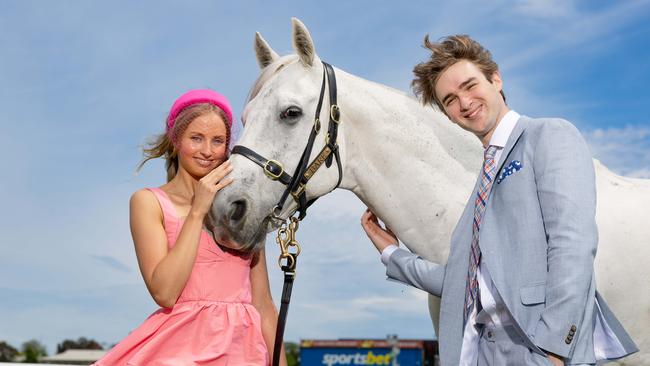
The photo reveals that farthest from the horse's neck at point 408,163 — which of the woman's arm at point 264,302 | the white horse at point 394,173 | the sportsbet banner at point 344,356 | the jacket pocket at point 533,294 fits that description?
the sportsbet banner at point 344,356

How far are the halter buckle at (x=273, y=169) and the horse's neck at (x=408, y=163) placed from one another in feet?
1.42

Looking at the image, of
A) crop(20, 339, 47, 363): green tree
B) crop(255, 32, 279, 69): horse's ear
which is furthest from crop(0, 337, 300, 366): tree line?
crop(255, 32, 279, 69): horse's ear

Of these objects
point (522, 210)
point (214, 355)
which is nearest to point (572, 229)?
point (522, 210)

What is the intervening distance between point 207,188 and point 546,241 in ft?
Answer: 4.46

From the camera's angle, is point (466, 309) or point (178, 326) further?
point (178, 326)

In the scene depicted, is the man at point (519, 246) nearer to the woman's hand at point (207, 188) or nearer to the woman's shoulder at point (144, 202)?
the woman's hand at point (207, 188)

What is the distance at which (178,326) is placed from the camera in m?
2.77

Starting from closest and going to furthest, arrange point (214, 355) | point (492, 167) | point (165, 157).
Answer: point (492, 167) < point (214, 355) < point (165, 157)

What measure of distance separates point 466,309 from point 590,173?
66cm

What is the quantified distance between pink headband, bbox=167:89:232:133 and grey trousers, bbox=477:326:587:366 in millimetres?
1516

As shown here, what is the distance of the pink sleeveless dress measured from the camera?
8.95 feet

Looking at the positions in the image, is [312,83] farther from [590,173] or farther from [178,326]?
[590,173]

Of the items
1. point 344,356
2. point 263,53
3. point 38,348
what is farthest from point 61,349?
point 263,53

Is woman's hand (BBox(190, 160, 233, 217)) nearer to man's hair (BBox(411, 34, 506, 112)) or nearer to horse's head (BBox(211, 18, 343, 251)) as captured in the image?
horse's head (BBox(211, 18, 343, 251))
